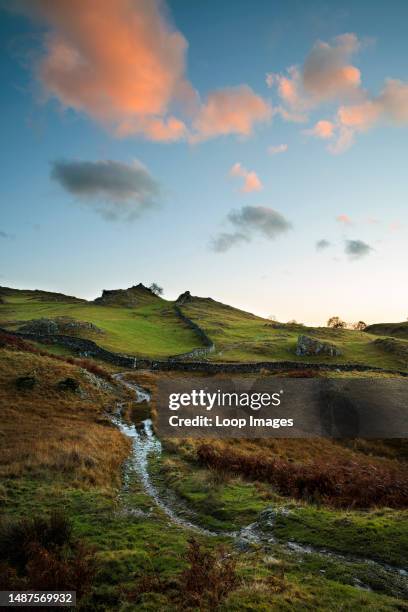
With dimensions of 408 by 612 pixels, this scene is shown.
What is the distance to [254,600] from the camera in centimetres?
971

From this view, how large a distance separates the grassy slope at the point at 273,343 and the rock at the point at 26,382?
4442 cm

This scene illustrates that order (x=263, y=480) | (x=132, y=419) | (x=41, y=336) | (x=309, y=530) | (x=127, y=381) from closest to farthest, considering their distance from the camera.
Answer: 1. (x=309, y=530)
2. (x=263, y=480)
3. (x=132, y=419)
4. (x=127, y=381)
5. (x=41, y=336)

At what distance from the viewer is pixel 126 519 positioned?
1592 centimetres

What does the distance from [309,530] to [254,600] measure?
5.55 metres

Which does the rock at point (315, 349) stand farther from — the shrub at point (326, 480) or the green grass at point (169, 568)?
the green grass at point (169, 568)

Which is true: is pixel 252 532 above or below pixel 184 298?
below

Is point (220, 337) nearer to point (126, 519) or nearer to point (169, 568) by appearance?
point (126, 519)

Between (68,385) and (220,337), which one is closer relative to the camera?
(68,385)

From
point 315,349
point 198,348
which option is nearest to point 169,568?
point 198,348

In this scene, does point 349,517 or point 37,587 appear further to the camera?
point 349,517

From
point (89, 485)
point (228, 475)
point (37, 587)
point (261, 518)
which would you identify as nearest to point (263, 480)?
point (228, 475)

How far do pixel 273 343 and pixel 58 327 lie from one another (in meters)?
49.4

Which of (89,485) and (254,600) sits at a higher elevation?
(254,600)

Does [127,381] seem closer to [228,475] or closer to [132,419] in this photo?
[132,419]
